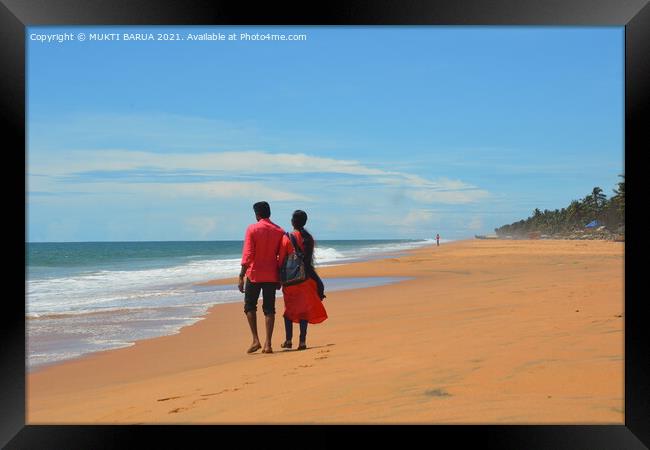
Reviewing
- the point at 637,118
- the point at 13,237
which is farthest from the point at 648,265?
the point at 13,237

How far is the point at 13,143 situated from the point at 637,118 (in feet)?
14.3

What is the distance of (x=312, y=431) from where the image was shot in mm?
4117

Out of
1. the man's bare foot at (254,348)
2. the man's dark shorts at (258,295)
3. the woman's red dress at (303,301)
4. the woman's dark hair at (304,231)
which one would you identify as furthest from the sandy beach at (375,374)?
the woman's dark hair at (304,231)

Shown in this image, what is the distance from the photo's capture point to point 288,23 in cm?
427

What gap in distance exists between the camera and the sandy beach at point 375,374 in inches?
173

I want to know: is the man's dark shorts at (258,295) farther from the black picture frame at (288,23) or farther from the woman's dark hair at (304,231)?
the black picture frame at (288,23)

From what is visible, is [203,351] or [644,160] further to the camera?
[203,351]

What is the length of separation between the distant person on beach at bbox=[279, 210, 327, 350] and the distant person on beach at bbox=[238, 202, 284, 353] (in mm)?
113

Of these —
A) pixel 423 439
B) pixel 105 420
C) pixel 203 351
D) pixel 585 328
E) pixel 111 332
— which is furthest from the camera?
pixel 111 332

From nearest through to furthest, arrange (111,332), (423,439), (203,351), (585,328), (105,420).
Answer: (423,439) → (105,420) → (585,328) → (203,351) → (111,332)

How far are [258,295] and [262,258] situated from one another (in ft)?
1.48

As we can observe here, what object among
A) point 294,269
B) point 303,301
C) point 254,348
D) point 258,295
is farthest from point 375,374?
point 254,348

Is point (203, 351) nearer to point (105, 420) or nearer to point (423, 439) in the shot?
point (105, 420)

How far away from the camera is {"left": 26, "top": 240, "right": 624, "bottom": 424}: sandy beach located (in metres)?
4.39
